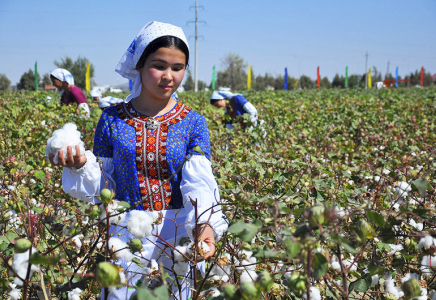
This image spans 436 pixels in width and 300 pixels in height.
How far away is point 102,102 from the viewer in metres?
7.04

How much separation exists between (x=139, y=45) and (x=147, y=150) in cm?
36

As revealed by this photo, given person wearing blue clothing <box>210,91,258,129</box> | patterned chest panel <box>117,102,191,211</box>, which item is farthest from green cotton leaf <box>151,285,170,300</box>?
person wearing blue clothing <box>210,91,258,129</box>

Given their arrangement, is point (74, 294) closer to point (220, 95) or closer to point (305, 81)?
point (220, 95)

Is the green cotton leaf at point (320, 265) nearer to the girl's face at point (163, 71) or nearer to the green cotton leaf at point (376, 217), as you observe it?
the green cotton leaf at point (376, 217)

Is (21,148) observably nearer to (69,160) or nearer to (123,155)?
(123,155)

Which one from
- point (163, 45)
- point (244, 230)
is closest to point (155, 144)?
point (163, 45)

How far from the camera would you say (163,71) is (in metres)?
1.35

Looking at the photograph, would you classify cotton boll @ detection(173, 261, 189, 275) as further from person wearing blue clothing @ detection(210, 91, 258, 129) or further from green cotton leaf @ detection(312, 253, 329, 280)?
person wearing blue clothing @ detection(210, 91, 258, 129)

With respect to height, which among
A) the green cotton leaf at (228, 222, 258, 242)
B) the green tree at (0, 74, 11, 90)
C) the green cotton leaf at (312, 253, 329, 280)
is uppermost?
the green tree at (0, 74, 11, 90)

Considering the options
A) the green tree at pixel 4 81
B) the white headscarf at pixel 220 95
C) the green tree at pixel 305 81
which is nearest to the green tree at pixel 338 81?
the green tree at pixel 305 81

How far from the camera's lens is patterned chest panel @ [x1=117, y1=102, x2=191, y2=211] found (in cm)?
138

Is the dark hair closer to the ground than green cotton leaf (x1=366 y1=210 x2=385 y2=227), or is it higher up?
higher up

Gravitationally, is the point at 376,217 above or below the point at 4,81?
below

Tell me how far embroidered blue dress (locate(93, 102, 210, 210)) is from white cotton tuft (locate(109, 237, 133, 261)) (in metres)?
0.41
